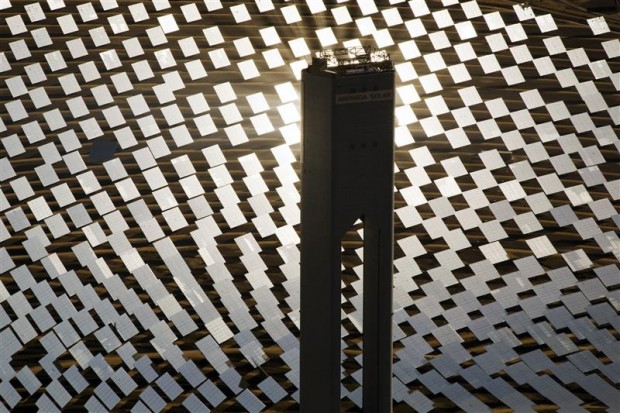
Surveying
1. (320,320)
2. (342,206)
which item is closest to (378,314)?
(320,320)

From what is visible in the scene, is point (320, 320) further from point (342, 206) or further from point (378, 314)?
point (342, 206)

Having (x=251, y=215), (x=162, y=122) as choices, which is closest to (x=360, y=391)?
(x=251, y=215)

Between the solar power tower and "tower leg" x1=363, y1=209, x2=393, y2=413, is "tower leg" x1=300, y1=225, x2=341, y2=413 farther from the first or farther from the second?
"tower leg" x1=363, y1=209, x2=393, y2=413

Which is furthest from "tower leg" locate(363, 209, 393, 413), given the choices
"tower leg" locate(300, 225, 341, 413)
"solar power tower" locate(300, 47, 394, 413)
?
"tower leg" locate(300, 225, 341, 413)

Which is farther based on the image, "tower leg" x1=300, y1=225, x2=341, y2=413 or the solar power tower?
"tower leg" x1=300, y1=225, x2=341, y2=413

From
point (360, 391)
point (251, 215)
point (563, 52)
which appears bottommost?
point (360, 391)

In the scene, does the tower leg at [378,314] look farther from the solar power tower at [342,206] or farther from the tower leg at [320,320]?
the tower leg at [320,320]

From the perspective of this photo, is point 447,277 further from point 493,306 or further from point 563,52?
point 563,52

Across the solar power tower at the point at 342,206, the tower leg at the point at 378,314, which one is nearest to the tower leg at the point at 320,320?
the solar power tower at the point at 342,206
